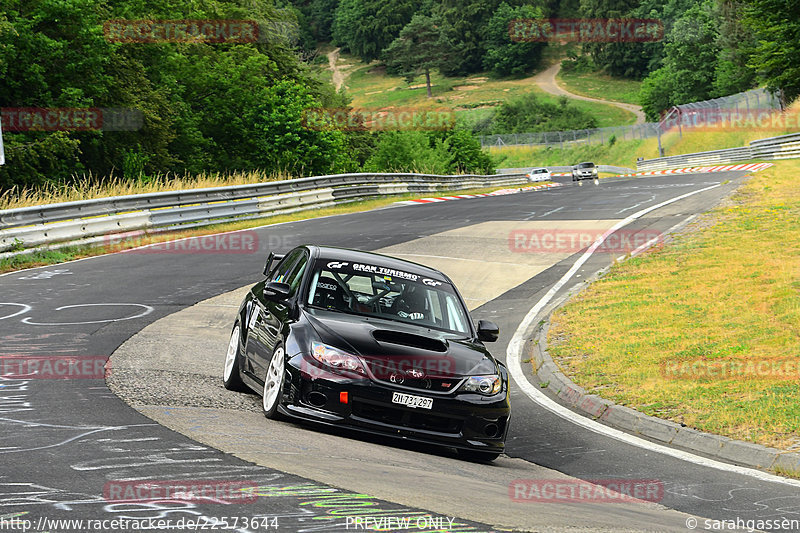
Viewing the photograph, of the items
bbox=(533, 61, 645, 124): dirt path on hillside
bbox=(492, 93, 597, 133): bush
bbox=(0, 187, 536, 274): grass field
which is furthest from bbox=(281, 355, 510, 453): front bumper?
bbox=(533, 61, 645, 124): dirt path on hillside

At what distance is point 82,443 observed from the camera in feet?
20.8

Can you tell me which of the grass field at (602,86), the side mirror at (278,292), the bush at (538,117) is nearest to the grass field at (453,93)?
the grass field at (602,86)

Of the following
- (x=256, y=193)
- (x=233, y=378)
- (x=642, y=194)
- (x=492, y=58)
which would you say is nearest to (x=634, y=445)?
(x=233, y=378)

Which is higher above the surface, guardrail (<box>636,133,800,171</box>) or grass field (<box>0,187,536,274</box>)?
grass field (<box>0,187,536,274</box>)

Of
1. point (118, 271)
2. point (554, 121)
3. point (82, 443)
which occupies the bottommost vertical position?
point (554, 121)

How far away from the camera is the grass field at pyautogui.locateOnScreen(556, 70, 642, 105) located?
157250 millimetres

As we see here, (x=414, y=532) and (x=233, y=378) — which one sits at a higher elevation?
(x=414, y=532)

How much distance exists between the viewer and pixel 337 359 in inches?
297

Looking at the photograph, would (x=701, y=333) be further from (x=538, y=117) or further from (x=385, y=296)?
(x=538, y=117)

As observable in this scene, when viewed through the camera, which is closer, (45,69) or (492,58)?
(45,69)

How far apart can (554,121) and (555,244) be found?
114 metres

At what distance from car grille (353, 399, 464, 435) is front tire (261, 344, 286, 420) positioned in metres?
0.72

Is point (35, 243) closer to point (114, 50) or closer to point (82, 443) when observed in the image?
point (82, 443)

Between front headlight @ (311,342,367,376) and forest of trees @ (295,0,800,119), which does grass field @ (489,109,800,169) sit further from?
front headlight @ (311,342,367,376)
